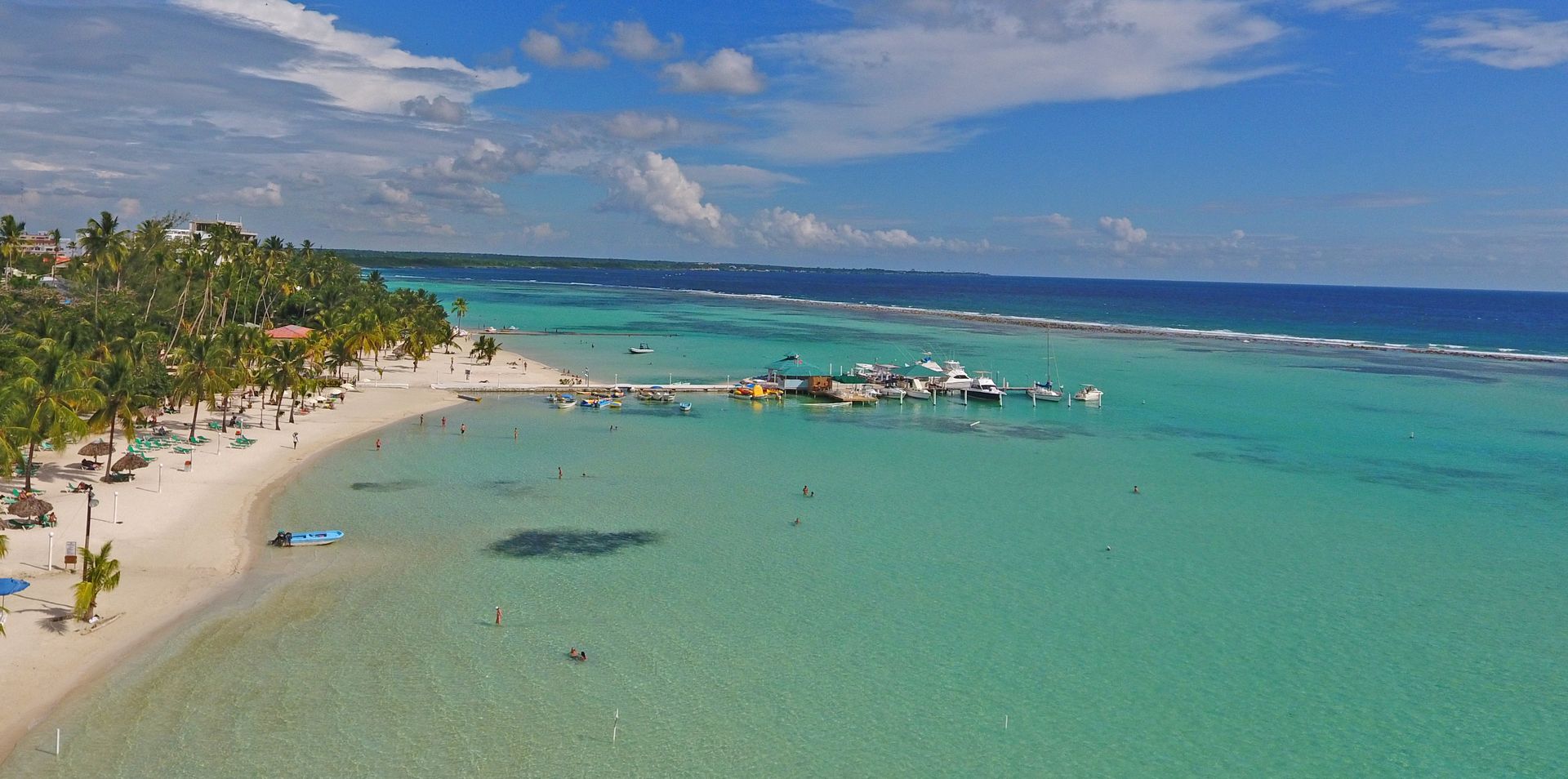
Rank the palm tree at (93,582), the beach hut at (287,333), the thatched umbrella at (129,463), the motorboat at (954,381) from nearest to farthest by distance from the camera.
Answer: the palm tree at (93,582) → the thatched umbrella at (129,463) → the beach hut at (287,333) → the motorboat at (954,381)

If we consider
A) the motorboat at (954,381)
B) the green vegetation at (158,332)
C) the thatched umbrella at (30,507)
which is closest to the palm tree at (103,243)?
the green vegetation at (158,332)

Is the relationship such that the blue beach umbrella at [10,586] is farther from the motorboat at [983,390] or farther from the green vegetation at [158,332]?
the motorboat at [983,390]

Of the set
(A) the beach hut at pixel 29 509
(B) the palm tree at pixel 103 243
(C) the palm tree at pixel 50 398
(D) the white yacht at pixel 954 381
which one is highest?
(B) the palm tree at pixel 103 243

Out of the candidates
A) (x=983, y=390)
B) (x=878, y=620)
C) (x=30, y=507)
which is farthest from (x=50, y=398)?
(x=983, y=390)

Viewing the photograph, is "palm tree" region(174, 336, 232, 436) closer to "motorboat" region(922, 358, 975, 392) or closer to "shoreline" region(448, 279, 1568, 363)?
"motorboat" region(922, 358, 975, 392)

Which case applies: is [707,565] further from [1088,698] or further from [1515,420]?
[1515,420]

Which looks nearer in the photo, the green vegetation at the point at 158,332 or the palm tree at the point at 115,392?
the green vegetation at the point at 158,332
